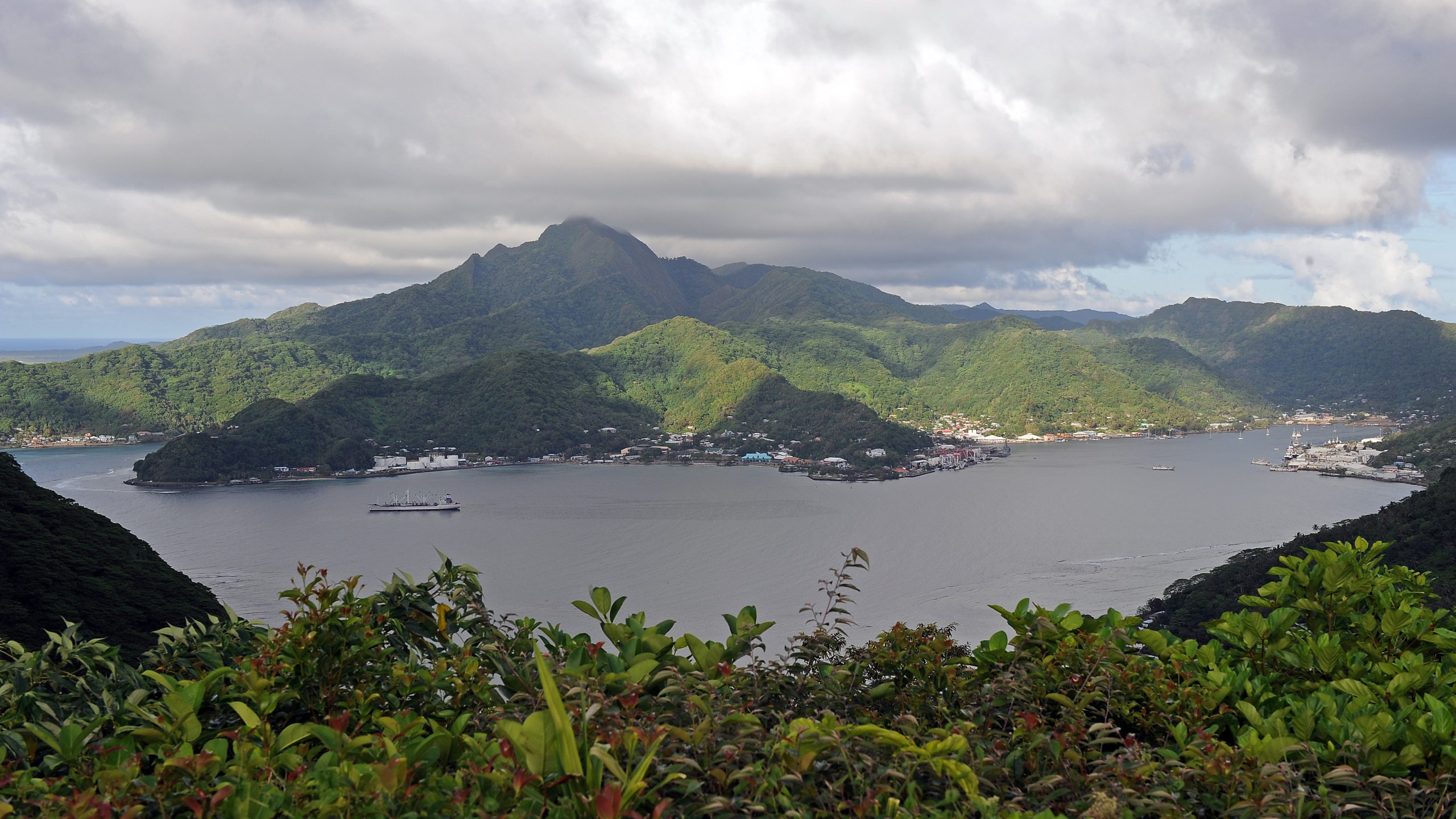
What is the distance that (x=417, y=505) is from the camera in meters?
46.5

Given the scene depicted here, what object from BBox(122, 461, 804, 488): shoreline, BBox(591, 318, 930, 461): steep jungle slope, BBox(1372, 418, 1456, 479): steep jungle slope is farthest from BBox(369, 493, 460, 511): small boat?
BBox(1372, 418, 1456, 479): steep jungle slope

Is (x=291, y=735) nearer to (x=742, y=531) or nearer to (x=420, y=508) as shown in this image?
(x=742, y=531)

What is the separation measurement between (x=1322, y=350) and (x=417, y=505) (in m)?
130

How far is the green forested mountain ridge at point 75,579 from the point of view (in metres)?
15.4

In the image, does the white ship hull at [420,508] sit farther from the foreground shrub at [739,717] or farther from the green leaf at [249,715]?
the green leaf at [249,715]

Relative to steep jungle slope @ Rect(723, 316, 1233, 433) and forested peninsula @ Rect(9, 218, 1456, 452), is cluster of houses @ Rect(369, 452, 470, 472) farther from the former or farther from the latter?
steep jungle slope @ Rect(723, 316, 1233, 433)

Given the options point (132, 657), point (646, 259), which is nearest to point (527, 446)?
point (132, 657)

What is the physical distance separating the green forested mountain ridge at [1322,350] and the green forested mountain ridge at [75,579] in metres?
118

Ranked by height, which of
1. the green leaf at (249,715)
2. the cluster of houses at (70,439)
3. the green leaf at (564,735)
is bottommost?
the cluster of houses at (70,439)

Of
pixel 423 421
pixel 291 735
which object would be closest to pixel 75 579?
pixel 291 735

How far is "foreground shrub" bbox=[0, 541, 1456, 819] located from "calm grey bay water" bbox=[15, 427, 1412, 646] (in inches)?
782

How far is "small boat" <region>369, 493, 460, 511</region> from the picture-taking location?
46062 mm

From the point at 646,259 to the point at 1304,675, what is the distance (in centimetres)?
16390

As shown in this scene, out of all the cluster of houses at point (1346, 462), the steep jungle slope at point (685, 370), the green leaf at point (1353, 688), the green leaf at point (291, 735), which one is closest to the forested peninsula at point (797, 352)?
the steep jungle slope at point (685, 370)
